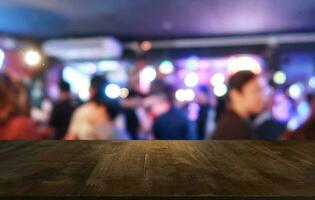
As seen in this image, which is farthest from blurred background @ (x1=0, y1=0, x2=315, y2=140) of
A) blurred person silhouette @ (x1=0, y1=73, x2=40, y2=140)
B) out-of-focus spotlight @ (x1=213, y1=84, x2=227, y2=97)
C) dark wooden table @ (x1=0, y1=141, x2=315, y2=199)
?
dark wooden table @ (x1=0, y1=141, x2=315, y2=199)

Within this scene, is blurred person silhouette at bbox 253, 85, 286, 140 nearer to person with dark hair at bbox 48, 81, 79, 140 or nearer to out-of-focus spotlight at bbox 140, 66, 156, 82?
person with dark hair at bbox 48, 81, 79, 140

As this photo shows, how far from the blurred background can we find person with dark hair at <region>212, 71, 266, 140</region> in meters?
1.42

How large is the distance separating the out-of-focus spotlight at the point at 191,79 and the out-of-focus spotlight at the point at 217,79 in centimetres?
29

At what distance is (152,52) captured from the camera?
6641 millimetres

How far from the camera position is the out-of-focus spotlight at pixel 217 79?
300 inches

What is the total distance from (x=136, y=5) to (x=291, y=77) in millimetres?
5178

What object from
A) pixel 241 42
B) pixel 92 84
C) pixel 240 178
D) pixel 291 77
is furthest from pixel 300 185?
pixel 291 77

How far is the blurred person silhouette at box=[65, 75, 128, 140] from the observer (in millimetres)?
2748

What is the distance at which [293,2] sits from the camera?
4.46 metres

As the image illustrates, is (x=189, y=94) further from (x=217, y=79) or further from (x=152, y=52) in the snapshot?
(x=152, y=52)

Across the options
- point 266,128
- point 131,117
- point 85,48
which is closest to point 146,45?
point 85,48

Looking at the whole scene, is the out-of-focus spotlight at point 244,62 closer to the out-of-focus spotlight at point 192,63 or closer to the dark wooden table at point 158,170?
the out-of-focus spotlight at point 192,63

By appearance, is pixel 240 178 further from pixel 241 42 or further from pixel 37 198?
pixel 241 42

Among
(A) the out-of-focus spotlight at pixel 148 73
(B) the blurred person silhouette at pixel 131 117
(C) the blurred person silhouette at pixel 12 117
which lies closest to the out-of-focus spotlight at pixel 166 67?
(A) the out-of-focus spotlight at pixel 148 73
